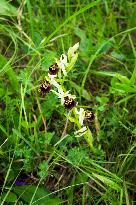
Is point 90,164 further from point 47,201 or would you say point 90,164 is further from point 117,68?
point 117,68

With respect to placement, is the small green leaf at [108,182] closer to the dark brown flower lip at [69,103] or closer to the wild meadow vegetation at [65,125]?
the wild meadow vegetation at [65,125]

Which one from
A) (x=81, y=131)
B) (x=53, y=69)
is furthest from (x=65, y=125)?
(x=53, y=69)

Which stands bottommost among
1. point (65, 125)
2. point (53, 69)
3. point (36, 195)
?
point (36, 195)

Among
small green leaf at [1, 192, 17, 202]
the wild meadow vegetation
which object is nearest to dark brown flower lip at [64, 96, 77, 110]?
the wild meadow vegetation

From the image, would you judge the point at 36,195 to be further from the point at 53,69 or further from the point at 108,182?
the point at 53,69

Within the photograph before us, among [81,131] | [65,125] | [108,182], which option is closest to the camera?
[108,182]

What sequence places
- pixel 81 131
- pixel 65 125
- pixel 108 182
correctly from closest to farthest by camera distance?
pixel 108 182, pixel 81 131, pixel 65 125

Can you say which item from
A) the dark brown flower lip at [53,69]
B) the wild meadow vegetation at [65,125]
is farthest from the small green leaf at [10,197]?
the dark brown flower lip at [53,69]

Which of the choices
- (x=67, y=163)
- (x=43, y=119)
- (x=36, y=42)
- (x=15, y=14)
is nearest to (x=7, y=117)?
(x=43, y=119)
